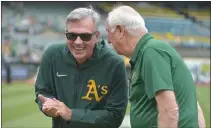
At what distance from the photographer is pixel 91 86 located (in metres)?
2.70

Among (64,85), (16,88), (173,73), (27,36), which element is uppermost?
(173,73)

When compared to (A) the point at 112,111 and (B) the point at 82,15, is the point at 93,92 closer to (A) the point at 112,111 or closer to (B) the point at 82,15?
(A) the point at 112,111

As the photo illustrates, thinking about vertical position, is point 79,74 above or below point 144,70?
below

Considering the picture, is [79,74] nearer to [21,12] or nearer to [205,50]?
[21,12]

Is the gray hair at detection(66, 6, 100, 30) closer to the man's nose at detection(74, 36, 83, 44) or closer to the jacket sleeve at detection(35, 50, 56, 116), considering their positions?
the man's nose at detection(74, 36, 83, 44)

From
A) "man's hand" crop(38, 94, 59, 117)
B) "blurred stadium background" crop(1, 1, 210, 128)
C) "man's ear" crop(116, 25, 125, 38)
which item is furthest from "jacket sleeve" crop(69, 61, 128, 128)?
"blurred stadium background" crop(1, 1, 210, 128)

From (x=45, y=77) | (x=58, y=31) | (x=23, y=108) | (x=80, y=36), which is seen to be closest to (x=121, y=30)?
(x=80, y=36)

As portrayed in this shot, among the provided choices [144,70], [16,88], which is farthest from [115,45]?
[16,88]

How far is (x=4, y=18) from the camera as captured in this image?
16438mm

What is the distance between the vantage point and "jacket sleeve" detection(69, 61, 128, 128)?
2.65 m

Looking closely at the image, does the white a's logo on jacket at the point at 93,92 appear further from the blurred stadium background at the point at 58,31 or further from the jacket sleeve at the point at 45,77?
the blurred stadium background at the point at 58,31

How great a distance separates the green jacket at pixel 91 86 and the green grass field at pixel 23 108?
477 cm

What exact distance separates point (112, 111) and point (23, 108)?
8735 millimetres

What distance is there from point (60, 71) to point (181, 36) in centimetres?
1550
